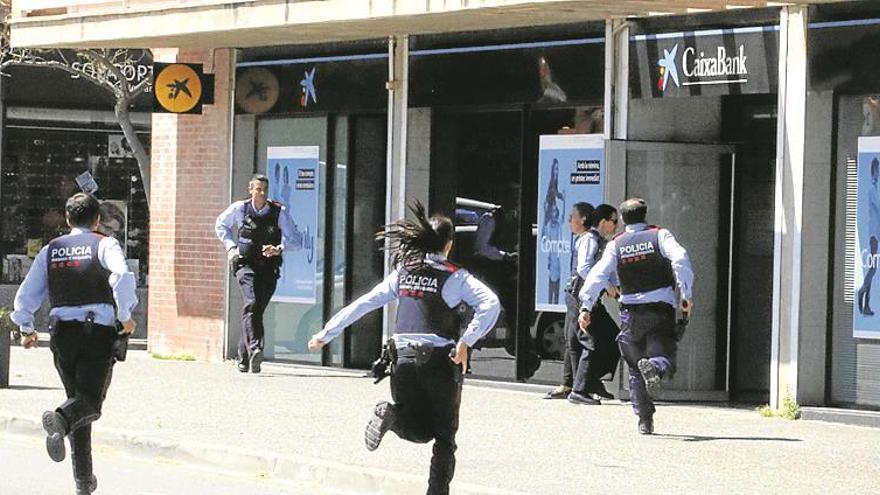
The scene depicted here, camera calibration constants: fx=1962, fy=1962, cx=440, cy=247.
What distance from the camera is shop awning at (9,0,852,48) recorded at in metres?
16.7

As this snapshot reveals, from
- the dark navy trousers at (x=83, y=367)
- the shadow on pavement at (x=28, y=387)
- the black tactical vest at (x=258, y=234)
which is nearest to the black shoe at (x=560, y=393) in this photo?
the black tactical vest at (x=258, y=234)

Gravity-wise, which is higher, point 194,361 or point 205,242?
point 205,242

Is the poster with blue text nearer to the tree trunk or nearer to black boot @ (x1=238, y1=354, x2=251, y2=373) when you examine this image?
black boot @ (x1=238, y1=354, x2=251, y2=373)

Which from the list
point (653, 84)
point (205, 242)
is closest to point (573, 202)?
point (653, 84)

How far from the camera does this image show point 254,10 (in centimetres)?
1914

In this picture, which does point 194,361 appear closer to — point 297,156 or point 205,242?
point 205,242

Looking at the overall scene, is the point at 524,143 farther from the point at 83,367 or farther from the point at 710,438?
the point at 83,367

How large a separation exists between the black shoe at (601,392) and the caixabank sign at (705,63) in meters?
2.59

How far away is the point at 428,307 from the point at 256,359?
367 inches

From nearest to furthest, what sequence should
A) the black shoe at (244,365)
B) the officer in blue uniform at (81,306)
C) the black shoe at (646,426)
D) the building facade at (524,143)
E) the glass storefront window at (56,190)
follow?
1. the officer in blue uniform at (81,306)
2. the black shoe at (646,426)
3. the building facade at (524,143)
4. the black shoe at (244,365)
5. the glass storefront window at (56,190)

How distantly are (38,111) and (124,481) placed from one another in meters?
19.8

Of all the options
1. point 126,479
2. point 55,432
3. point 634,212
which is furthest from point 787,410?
point 55,432

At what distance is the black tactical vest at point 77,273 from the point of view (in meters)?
11.3

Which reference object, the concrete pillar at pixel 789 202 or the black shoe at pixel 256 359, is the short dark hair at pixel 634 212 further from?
the black shoe at pixel 256 359
